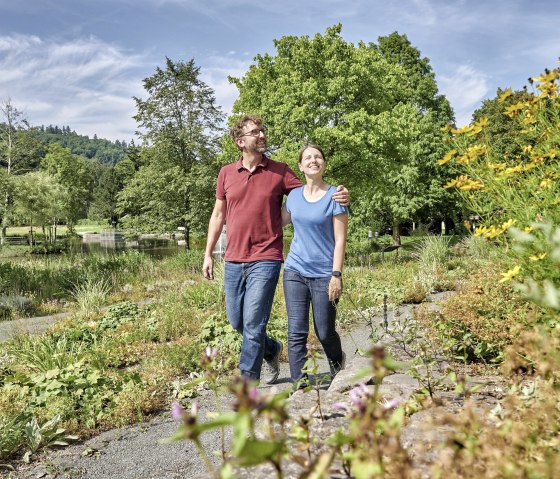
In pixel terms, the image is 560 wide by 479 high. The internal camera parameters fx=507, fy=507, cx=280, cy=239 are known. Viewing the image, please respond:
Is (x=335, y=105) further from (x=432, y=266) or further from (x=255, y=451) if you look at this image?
(x=255, y=451)

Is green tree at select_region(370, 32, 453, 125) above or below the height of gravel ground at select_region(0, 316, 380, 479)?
above

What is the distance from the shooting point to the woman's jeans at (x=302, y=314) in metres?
3.55

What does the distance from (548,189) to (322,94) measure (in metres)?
14.7

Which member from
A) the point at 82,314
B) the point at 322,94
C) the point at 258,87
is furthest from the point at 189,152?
the point at 82,314

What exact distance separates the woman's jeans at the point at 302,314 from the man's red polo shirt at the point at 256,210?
0.27 meters

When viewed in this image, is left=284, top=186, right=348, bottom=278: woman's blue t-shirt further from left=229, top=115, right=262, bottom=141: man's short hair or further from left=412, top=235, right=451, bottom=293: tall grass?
left=412, top=235, right=451, bottom=293: tall grass

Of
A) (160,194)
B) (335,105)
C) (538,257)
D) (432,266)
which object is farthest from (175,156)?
(538,257)

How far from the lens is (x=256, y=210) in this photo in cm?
375

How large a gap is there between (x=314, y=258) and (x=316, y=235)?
0.53 ft

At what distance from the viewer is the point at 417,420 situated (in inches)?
82.0

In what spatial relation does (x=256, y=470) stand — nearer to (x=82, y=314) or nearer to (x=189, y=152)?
(x=82, y=314)

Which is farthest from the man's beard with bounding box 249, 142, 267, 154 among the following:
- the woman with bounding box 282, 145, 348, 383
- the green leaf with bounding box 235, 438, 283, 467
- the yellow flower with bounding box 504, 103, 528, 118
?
the green leaf with bounding box 235, 438, 283, 467

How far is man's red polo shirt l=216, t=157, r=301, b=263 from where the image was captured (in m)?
3.73

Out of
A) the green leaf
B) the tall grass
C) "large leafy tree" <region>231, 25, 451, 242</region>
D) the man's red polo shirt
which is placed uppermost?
"large leafy tree" <region>231, 25, 451, 242</region>
